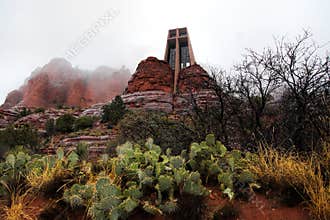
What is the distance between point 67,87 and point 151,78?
40467mm

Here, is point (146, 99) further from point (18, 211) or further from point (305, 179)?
point (305, 179)

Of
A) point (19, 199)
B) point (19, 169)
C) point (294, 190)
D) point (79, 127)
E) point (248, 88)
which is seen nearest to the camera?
point (294, 190)

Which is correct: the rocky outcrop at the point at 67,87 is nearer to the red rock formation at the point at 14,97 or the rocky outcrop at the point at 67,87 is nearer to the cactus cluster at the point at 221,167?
the red rock formation at the point at 14,97

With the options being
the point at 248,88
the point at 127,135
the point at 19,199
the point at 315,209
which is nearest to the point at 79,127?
the point at 127,135

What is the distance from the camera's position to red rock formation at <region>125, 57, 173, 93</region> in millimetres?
40688

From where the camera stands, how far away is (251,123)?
6832mm

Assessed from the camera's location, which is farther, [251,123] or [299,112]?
[251,123]

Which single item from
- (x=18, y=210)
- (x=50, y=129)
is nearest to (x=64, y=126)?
(x=50, y=129)

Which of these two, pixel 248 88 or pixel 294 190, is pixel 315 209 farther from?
pixel 248 88

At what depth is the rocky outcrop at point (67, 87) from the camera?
2714 inches

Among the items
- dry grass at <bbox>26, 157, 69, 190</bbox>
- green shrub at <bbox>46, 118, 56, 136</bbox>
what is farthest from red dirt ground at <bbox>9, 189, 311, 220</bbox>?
green shrub at <bbox>46, 118, 56, 136</bbox>

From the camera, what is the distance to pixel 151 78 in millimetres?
41625

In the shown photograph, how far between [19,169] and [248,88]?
19.1 feet

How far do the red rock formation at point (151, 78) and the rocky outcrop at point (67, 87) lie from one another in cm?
3072
